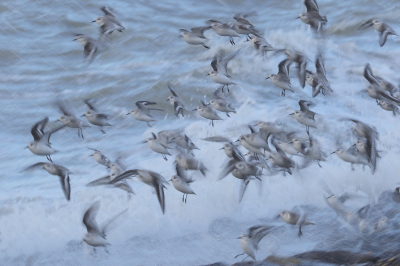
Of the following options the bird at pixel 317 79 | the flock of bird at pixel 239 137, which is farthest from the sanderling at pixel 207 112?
the bird at pixel 317 79

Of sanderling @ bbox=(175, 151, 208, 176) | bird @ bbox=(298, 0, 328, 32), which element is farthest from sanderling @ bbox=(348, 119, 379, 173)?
sanderling @ bbox=(175, 151, 208, 176)

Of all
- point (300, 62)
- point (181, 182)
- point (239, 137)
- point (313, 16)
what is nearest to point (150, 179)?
point (181, 182)

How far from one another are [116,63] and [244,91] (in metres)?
1.66

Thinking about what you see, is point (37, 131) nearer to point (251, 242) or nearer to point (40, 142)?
point (40, 142)

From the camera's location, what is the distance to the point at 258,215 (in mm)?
5762

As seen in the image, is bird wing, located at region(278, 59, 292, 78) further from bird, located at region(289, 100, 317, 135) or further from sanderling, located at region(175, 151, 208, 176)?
sanderling, located at region(175, 151, 208, 176)

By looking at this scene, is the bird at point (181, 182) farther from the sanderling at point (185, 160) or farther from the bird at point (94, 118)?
the bird at point (94, 118)

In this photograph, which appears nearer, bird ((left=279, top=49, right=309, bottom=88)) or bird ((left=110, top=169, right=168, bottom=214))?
bird ((left=110, top=169, right=168, bottom=214))

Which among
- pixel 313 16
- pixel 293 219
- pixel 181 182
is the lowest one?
pixel 293 219

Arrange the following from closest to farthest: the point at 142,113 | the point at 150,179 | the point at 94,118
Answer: the point at 150,179
the point at 94,118
the point at 142,113

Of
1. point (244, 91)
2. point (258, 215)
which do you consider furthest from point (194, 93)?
point (258, 215)

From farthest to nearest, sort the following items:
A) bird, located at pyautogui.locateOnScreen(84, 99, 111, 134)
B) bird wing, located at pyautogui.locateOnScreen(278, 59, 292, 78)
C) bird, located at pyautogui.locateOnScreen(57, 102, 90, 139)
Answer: bird wing, located at pyautogui.locateOnScreen(278, 59, 292, 78) → bird, located at pyautogui.locateOnScreen(84, 99, 111, 134) → bird, located at pyautogui.locateOnScreen(57, 102, 90, 139)

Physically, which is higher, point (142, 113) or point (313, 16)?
point (313, 16)

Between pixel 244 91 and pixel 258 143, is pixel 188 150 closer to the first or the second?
pixel 258 143
